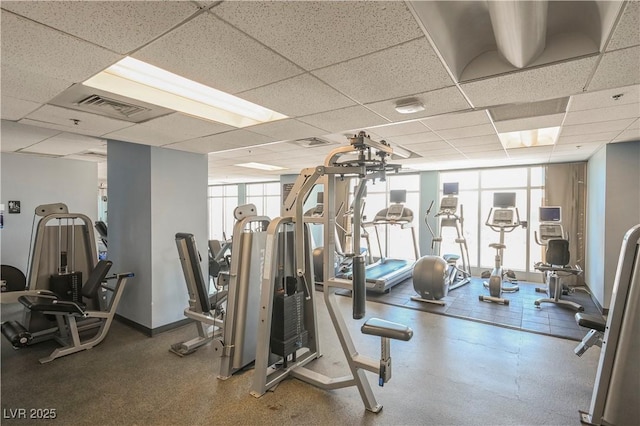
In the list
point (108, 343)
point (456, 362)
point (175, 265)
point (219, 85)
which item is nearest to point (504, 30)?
point (219, 85)

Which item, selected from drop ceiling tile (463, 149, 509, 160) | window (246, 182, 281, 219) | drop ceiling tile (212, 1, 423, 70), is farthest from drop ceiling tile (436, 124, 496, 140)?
window (246, 182, 281, 219)

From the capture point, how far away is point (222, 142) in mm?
3986

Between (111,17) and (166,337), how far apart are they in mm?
3593

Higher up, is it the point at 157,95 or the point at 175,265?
the point at 157,95

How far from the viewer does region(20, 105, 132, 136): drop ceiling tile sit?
271 cm

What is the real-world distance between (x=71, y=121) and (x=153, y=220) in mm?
1406

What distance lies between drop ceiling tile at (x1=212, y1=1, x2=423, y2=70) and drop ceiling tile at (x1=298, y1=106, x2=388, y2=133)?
3.51 ft

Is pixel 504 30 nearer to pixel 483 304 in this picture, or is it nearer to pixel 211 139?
pixel 211 139

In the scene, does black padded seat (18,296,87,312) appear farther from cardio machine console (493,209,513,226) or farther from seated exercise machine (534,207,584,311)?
cardio machine console (493,209,513,226)

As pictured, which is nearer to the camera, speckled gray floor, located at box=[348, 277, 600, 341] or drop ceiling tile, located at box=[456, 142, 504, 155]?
speckled gray floor, located at box=[348, 277, 600, 341]

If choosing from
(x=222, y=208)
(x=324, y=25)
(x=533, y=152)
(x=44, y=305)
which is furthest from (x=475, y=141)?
(x=222, y=208)

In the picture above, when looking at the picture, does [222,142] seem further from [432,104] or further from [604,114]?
[604,114]

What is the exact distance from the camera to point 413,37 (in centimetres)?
161

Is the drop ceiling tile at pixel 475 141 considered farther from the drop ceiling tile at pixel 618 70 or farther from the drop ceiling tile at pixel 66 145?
the drop ceiling tile at pixel 66 145
